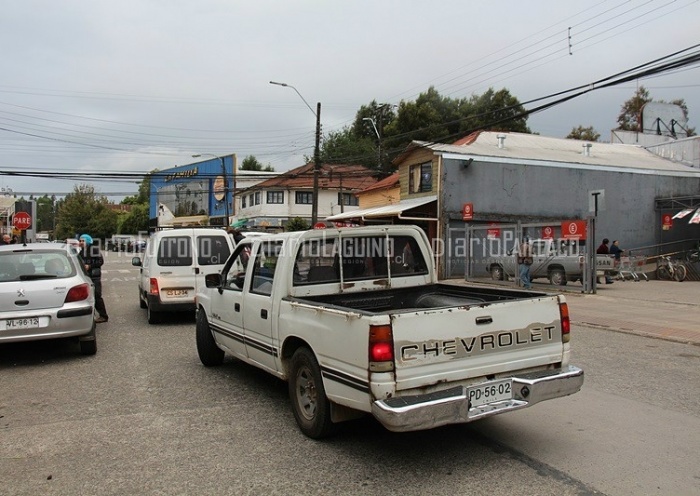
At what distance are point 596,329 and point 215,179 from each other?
168 ft

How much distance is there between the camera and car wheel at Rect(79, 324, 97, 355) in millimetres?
7788

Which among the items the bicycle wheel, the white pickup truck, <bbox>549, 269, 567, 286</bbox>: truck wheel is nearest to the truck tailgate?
the white pickup truck

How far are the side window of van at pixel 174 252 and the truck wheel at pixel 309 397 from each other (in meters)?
6.74

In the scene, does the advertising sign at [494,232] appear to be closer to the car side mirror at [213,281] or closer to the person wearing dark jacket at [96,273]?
the person wearing dark jacket at [96,273]

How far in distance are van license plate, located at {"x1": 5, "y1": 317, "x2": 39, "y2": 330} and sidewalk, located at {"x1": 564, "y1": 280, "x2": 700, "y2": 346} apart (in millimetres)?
9511

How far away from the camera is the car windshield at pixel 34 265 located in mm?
7516

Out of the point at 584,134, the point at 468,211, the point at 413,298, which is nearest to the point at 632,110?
the point at 584,134

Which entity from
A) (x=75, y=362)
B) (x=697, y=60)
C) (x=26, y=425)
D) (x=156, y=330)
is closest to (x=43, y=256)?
(x=75, y=362)

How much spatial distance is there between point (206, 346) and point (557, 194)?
23.1 meters

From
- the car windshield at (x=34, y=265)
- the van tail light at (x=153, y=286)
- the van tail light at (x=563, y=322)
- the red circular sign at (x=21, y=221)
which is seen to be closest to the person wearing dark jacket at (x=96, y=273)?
the van tail light at (x=153, y=286)

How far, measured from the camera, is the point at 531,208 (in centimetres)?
2630

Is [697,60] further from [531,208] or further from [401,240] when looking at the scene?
[531,208]

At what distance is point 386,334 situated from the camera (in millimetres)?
3793

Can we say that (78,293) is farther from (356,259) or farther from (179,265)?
(356,259)
